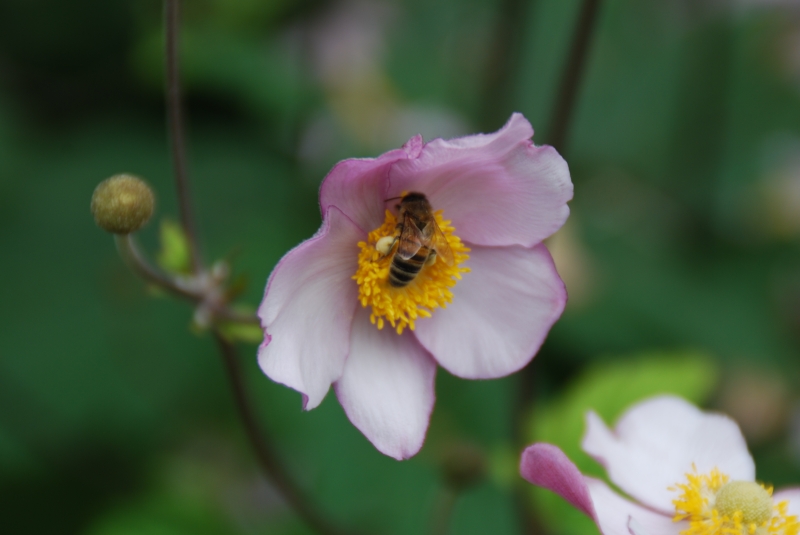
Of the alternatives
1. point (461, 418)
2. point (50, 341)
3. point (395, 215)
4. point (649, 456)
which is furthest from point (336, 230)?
point (50, 341)

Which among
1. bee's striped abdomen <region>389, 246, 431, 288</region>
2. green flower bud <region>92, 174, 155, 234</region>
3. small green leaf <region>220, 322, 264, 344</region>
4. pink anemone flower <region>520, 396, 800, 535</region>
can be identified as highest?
green flower bud <region>92, 174, 155, 234</region>

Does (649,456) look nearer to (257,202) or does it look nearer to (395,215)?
(395,215)

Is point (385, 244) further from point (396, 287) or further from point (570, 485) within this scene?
point (570, 485)

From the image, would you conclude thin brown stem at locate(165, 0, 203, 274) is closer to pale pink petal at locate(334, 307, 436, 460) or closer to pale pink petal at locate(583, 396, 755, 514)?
pale pink petal at locate(334, 307, 436, 460)

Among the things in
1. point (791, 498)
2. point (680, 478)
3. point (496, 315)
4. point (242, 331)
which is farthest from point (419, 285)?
point (791, 498)

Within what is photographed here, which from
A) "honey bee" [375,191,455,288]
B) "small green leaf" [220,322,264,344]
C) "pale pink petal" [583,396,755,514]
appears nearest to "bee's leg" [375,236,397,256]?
"honey bee" [375,191,455,288]

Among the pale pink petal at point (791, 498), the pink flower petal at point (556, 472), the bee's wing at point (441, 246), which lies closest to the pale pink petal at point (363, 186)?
the bee's wing at point (441, 246)
